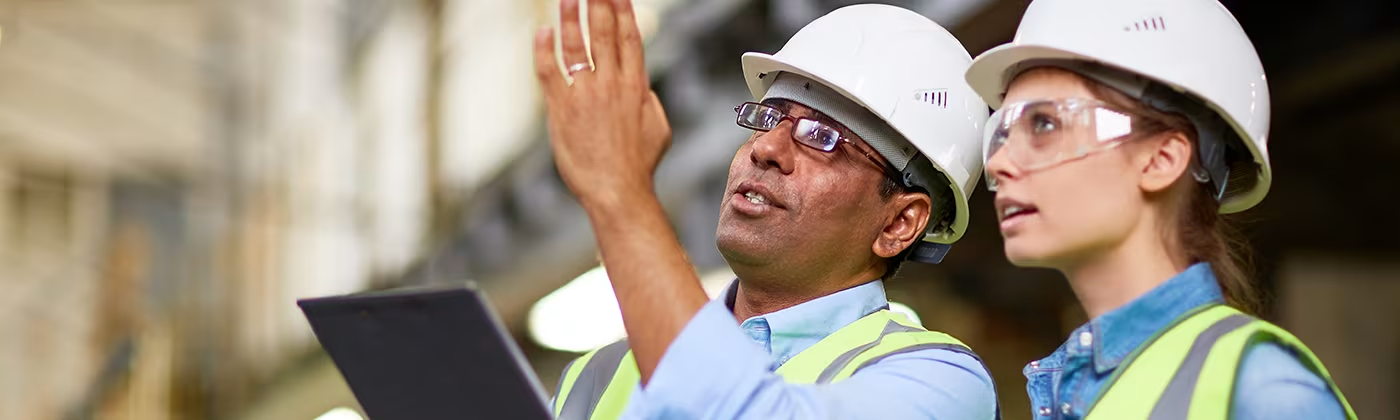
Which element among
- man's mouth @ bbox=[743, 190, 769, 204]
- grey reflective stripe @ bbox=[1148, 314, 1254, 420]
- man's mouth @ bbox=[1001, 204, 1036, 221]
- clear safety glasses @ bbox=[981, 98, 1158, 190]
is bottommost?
grey reflective stripe @ bbox=[1148, 314, 1254, 420]

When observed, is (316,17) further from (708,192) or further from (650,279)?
(650,279)

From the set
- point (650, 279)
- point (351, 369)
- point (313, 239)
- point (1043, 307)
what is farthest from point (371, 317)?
point (313, 239)

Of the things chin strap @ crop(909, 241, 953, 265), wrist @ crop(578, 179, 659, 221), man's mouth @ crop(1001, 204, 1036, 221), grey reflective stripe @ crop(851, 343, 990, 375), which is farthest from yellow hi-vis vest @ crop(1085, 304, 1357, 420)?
chin strap @ crop(909, 241, 953, 265)

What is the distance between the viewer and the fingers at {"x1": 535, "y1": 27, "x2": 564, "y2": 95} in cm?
196

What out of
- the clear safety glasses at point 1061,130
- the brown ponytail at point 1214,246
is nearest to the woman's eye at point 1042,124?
the clear safety glasses at point 1061,130

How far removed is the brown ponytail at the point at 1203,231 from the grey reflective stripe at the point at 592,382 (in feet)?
3.61

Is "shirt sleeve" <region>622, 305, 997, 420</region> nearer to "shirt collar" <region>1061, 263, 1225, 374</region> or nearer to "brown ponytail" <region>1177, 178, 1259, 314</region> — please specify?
"shirt collar" <region>1061, 263, 1225, 374</region>

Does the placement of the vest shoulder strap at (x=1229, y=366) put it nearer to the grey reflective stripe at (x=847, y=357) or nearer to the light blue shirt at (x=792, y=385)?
the light blue shirt at (x=792, y=385)

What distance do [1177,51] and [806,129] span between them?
2.77ft

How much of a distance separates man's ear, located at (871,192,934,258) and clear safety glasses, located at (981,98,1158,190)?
2.41ft

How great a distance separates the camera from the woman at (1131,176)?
1.95 meters

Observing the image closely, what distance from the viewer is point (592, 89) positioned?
195 centimetres

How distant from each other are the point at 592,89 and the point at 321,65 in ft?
46.6

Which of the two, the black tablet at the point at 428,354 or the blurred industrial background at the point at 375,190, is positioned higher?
the black tablet at the point at 428,354
